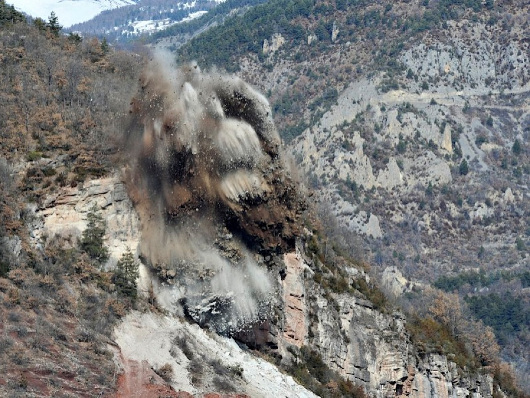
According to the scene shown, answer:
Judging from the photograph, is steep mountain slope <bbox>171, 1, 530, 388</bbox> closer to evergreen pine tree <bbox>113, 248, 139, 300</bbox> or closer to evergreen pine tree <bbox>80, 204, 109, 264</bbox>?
evergreen pine tree <bbox>80, 204, 109, 264</bbox>

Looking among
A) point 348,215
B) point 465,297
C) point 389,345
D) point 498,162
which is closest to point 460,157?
point 498,162

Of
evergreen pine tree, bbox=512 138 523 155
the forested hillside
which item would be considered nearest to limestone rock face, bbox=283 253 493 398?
the forested hillside

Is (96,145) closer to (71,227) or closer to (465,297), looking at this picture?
(71,227)

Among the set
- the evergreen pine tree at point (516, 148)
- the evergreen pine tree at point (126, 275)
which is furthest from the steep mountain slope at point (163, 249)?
the evergreen pine tree at point (516, 148)

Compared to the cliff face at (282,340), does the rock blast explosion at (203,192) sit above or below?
above

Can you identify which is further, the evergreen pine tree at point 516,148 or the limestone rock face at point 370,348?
the evergreen pine tree at point 516,148

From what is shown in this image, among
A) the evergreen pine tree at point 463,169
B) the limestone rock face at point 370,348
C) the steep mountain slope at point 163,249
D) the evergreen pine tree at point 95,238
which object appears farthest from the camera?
the evergreen pine tree at point 463,169

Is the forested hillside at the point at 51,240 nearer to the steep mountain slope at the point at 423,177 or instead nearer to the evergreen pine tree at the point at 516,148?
the steep mountain slope at the point at 423,177
